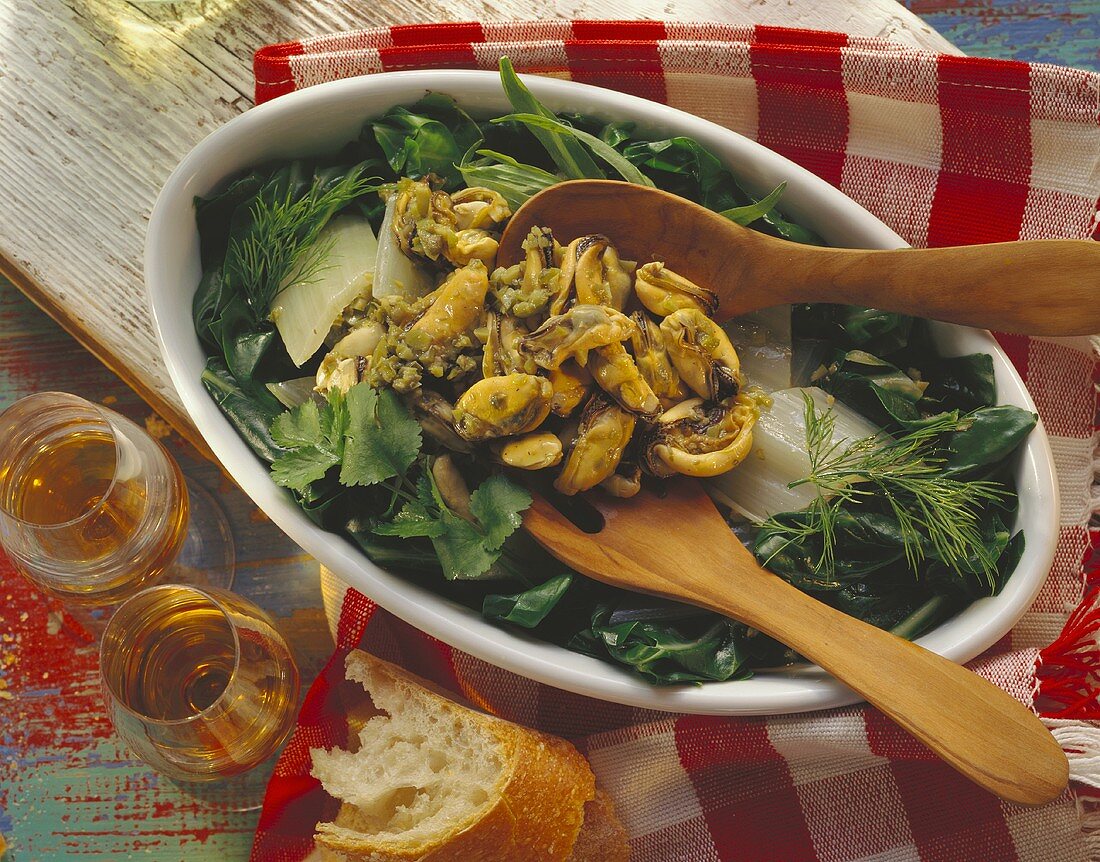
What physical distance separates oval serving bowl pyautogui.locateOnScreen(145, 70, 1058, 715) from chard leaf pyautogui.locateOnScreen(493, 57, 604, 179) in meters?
0.06

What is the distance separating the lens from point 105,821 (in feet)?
8.80

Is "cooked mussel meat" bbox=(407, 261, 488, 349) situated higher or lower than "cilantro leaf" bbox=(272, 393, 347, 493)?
higher

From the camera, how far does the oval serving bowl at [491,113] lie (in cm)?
206

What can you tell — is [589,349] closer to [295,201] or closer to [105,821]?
[295,201]

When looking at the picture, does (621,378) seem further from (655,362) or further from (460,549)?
(460,549)

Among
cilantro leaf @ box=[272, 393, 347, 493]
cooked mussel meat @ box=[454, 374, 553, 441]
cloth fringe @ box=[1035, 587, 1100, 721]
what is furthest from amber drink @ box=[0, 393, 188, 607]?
cloth fringe @ box=[1035, 587, 1100, 721]

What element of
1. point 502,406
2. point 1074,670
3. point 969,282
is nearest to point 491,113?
point 502,406

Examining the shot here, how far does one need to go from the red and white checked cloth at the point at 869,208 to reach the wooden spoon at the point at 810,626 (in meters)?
0.35

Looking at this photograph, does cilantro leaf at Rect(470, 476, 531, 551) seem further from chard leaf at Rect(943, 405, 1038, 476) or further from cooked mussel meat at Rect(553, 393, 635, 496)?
chard leaf at Rect(943, 405, 1038, 476)

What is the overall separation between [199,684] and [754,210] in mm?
1790

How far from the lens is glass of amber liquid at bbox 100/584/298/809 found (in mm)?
2232

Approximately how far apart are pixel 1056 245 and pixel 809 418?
59 cm

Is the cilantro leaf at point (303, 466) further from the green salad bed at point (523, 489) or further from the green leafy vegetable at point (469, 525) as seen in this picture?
the green leafy vegetable at point (469, 525)

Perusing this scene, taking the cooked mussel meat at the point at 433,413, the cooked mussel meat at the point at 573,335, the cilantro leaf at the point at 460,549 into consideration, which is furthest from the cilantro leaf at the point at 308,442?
the cooked mussel meat at the point at 573,335
